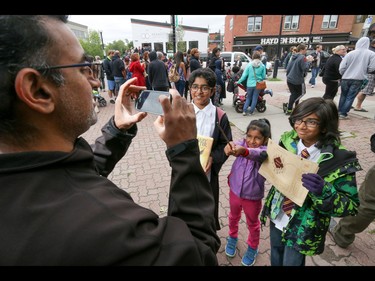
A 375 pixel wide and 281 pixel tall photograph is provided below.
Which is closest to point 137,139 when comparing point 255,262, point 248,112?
point 248,112

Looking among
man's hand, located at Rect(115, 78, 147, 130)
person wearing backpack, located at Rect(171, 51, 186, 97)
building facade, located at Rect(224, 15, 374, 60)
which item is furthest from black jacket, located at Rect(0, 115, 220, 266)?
building facade, located at Rect(224, 15, 374, 60)

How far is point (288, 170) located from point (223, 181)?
2311 millimetres

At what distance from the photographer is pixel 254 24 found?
28688mm

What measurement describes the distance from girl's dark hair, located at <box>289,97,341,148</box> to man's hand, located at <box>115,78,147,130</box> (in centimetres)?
128

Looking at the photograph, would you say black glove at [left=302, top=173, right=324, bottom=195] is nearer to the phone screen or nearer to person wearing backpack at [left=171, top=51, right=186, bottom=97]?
the phone screen

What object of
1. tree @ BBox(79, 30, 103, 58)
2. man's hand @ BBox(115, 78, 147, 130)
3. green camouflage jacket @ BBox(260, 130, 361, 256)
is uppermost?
tree @ BBox(79, 30, 103, 58)

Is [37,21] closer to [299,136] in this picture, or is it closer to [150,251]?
[150,251]

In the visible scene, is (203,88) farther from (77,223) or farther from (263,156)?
(77,223)

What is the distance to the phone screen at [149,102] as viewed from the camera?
134cm

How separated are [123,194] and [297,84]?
6880 mm

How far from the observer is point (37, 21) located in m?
0.80

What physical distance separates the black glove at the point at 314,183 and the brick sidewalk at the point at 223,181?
54.1 inches

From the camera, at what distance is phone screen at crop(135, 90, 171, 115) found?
4.41 feet

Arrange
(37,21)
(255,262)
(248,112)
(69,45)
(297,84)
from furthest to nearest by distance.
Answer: (248,112), (297,84), (255,262), (69,45), (37,21)
